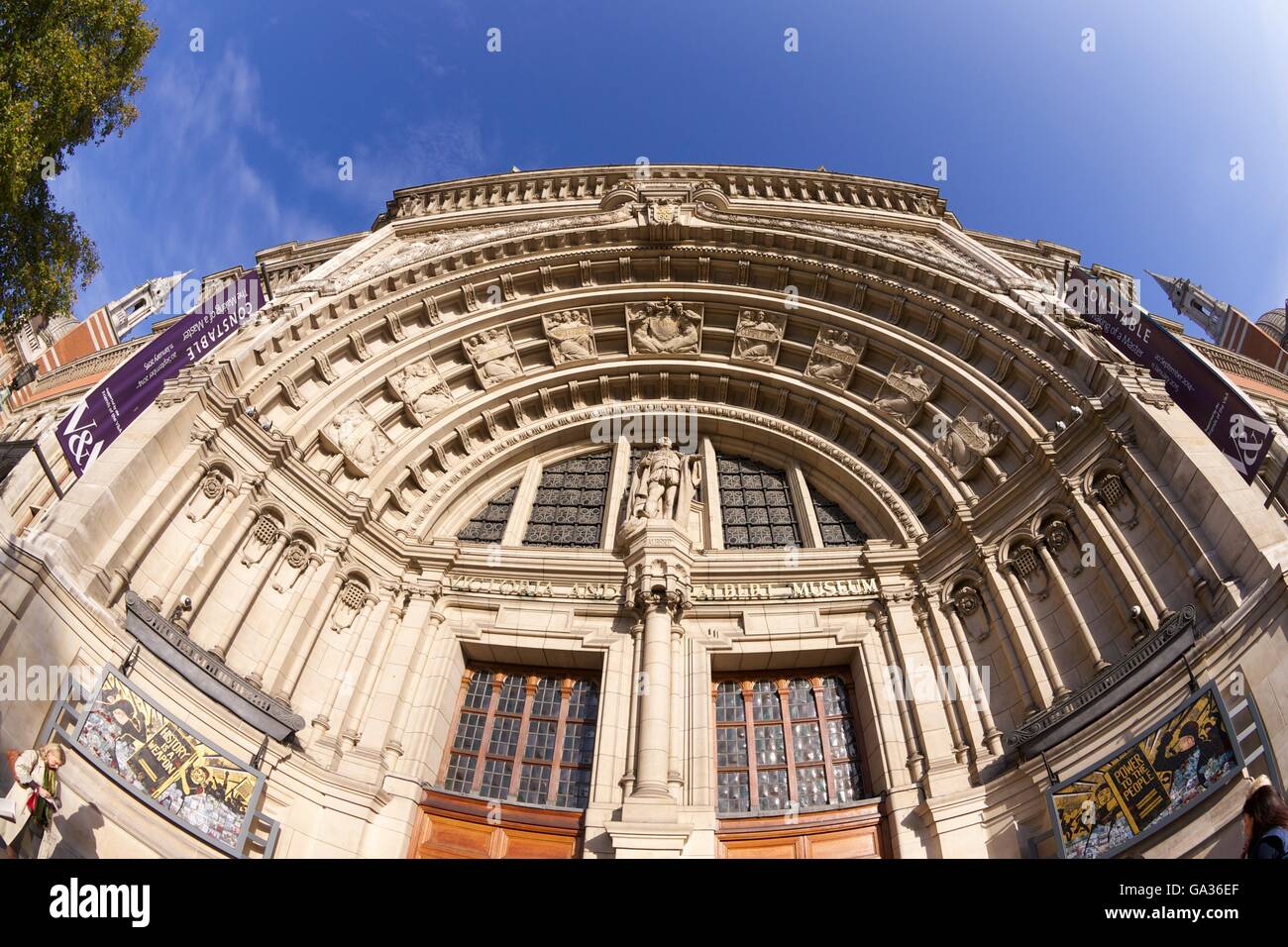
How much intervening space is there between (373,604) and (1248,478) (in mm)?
14960

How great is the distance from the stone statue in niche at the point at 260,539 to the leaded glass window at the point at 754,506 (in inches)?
369

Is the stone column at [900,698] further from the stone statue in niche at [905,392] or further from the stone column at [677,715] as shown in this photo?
the stone statue in niche at [905,392]

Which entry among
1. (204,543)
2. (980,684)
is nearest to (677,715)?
(980,684)

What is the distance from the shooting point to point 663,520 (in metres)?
17.7

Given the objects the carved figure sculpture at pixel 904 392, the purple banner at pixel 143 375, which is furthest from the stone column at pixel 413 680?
the carved figure sculpture at pixel 904 392

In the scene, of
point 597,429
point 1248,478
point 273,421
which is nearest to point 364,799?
point 273,421

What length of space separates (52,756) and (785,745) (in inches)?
438

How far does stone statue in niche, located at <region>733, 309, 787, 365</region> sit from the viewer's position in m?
21.6

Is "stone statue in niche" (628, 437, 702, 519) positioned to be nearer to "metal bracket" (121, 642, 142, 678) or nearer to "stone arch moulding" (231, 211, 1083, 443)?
"stone arch moulding" (231, 211, 1083, 443)

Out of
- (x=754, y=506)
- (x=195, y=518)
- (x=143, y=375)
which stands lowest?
(x=195, y=518)

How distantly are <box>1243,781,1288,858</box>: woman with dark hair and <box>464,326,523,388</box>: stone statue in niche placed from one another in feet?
57.8

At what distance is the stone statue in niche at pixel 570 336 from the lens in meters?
21.7

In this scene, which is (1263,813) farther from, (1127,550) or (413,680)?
(413,680)
